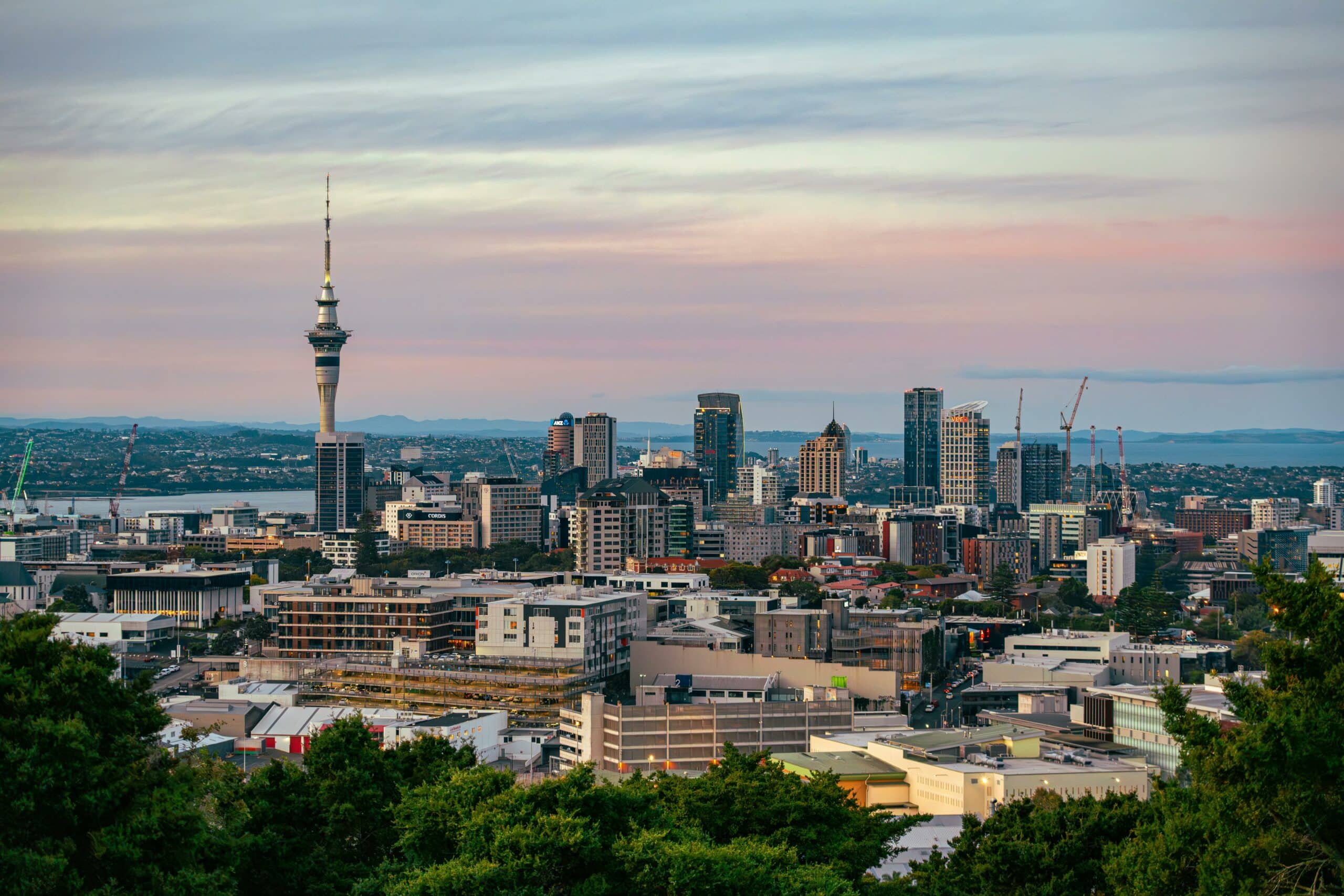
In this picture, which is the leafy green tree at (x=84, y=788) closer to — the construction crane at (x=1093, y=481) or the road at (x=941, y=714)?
the road at (x=941, y=714)

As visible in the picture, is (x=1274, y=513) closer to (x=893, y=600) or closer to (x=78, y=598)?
(x=893, y=600)

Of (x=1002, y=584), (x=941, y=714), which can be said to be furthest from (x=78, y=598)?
(x=1002, y=584)

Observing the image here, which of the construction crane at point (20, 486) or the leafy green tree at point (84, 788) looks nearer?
the leafy green tree at point (84, 788)

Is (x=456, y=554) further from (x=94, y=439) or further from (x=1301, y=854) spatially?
(x=94, y=439)

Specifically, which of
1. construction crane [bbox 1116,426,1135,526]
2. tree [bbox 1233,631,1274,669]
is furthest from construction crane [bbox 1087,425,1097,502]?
tree [bbox 1233,631,1274,669]

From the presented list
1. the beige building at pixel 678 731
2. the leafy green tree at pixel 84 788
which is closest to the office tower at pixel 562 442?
the beige building at pixel 678 731

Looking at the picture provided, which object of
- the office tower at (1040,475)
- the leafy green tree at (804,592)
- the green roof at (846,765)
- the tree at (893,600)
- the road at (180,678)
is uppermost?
the office tower at (1040,475)

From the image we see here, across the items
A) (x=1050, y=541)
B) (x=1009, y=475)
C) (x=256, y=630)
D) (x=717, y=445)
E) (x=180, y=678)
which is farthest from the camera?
(x=717, y=445)

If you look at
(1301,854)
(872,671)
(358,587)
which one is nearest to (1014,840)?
(1301,854)
